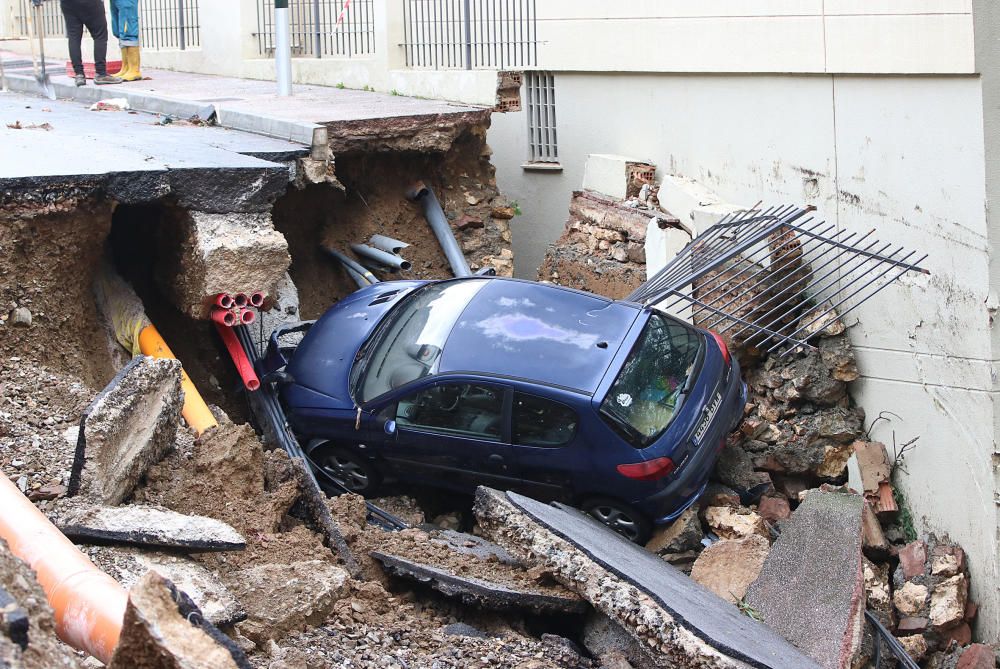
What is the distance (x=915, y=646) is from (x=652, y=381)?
2.73m

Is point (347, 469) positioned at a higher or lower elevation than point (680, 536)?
higher

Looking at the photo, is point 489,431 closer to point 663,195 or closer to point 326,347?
point 326,347

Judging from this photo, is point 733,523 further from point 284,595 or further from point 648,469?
point 284,595

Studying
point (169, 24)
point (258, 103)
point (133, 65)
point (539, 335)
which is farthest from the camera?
point (169, 24)

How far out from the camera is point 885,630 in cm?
786

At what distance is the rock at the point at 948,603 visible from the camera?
8.21 metres

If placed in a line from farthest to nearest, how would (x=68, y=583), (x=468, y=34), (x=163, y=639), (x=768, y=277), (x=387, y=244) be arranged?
(x=468, y=34) → (x=387, y=244) → (x=768, y=277) → (x=68, y=583) → (x=163, y=639)

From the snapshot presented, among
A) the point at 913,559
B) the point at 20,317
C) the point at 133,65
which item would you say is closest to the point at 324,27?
the point at 133,65

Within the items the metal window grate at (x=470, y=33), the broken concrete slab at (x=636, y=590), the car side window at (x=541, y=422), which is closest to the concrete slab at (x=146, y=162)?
the car side window at (x=541, y=422)

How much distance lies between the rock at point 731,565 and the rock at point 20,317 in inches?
191

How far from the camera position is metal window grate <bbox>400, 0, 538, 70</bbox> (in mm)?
12148

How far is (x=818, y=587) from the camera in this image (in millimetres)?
7047

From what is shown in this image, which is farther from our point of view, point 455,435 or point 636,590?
point 455,435

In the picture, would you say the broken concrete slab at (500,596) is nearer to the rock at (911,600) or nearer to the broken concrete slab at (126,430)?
the broken concrete slab at (126,430)
